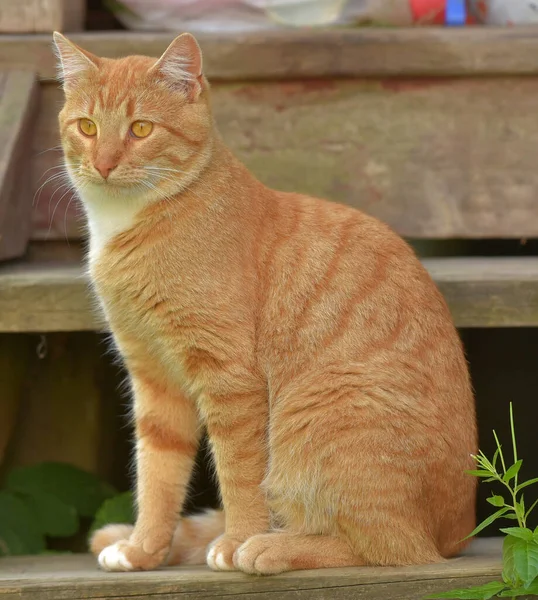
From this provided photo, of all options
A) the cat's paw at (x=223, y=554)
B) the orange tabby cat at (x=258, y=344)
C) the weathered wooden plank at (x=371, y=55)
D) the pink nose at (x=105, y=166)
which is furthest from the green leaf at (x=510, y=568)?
the weathered wooden plank at (x=371, y=55)

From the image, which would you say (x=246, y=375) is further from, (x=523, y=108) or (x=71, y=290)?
(x=523, y=108)

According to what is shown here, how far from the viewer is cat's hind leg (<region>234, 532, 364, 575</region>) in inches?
98.9

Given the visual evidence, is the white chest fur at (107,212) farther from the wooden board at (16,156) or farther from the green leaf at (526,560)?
the green leaf at (526,560)

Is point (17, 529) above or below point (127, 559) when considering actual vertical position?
below

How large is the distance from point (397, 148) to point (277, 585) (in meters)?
1.86

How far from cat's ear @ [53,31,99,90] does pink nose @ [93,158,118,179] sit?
320 mm

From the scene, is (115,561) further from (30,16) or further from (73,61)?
(30,16)

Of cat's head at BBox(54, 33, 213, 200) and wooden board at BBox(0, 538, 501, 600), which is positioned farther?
cat's head at BBox(54, 33, 213, 200)

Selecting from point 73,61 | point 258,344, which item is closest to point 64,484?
point 258,344

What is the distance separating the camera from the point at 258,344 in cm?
268

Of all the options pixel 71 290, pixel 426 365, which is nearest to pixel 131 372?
pixel 71 290

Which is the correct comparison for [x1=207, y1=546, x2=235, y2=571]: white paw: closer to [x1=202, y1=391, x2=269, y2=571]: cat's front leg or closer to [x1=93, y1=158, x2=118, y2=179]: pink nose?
[x1=202, y1=391, x2=269, y2=571]: cat's front leg

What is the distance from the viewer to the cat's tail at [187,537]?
2941 mm

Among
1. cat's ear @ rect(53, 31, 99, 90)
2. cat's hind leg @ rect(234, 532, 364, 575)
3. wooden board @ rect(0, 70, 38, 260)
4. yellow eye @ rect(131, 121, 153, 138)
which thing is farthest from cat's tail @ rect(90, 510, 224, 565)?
cat's ear @ rect(53, 31, 99, 90)
